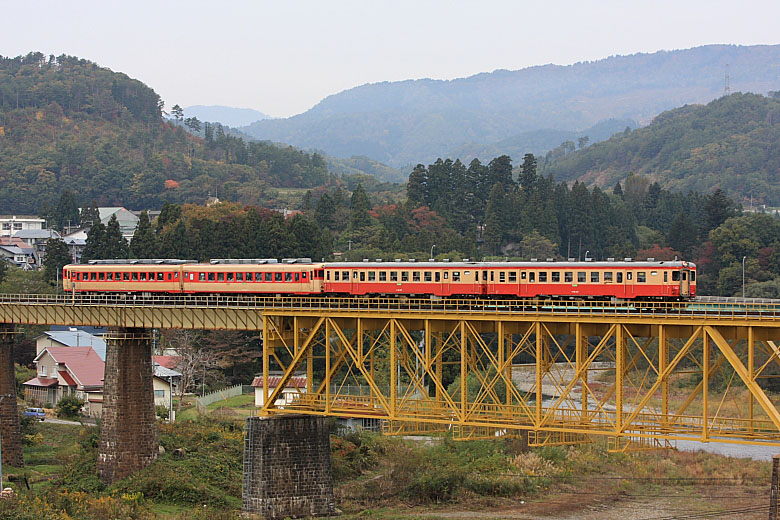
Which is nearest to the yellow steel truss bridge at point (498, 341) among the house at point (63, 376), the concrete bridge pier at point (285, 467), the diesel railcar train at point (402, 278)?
the diesel railcar train at point (402, 278)

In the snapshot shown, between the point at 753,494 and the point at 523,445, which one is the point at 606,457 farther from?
the point at 753,494

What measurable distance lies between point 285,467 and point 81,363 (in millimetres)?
46561

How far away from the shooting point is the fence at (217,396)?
304 feet

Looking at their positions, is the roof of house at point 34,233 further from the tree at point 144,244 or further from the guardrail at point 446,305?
the guardrail at point 446,305

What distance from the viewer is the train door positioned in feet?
173

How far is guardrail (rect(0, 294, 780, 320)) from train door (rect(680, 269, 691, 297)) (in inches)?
41.7

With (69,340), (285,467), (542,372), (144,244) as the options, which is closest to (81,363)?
(69,340)

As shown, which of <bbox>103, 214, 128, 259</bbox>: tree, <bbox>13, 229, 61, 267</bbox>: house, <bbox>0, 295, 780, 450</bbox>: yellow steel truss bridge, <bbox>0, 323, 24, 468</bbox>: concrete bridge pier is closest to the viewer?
<bbox>0, 295, 780, 450</bbox>: yellow steel truss bridge

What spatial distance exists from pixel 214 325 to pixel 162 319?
4.22 metres

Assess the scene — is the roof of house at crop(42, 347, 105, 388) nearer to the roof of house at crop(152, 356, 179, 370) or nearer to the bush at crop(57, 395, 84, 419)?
the bush at crop(57, 395, 84, 419)

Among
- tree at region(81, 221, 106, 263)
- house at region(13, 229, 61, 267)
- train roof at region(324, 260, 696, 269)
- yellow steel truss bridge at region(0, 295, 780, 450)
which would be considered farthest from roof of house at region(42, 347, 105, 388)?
house at region(13, 229, 61, 267)

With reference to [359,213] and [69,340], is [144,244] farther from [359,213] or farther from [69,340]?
[359,213]

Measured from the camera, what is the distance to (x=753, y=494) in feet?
231

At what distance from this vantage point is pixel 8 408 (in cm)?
7106
